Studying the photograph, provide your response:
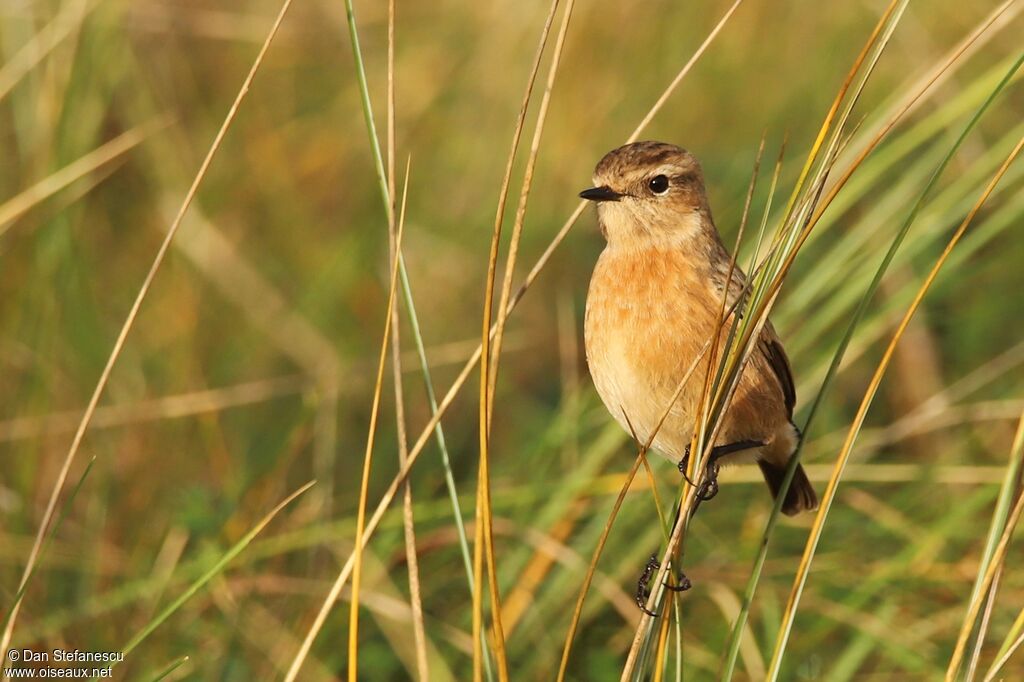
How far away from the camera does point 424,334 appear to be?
18.7 feet

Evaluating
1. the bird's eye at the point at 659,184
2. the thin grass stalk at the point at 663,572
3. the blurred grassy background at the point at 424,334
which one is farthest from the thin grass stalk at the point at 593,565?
the bird's eye at the point at 659,184

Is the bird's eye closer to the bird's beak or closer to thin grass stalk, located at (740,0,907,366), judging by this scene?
the bird's beak

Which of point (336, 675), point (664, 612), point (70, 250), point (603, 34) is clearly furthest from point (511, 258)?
point (603, 34)

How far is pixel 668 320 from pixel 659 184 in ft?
1.67

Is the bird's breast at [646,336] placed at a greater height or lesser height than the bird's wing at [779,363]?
greater

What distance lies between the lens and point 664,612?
244cm

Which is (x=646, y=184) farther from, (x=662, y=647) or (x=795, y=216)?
(x=662, y=647)

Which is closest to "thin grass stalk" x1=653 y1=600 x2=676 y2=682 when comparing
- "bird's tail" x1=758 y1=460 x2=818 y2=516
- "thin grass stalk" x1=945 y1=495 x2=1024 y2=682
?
"thin grass stalk" x1=945 y1=495 x2=1024 y2=682

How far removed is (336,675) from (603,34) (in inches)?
159

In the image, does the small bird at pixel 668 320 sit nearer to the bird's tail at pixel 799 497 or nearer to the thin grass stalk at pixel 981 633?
the bird's tail at pixel 799 497

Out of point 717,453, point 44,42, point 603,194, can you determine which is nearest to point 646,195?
point 603,194

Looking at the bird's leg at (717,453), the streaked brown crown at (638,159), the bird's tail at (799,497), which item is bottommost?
the bird's tail at (799,497)

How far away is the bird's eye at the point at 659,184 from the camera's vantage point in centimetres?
342

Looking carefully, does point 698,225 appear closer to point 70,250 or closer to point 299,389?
point 299,389
